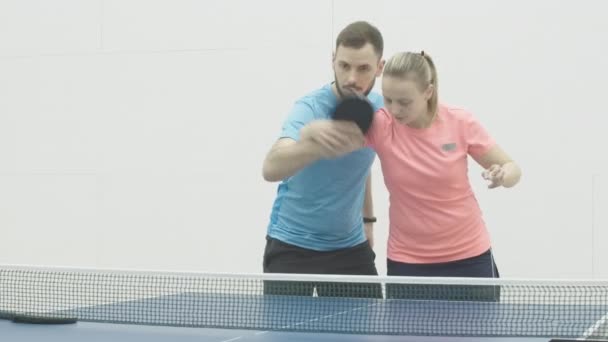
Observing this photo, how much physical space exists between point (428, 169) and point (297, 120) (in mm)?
363

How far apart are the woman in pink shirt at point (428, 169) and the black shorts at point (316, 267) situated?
261mm

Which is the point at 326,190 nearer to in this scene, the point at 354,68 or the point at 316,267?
the point at 316,267

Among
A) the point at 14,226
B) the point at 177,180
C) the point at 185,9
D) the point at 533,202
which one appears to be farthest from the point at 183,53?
the point at 533,202

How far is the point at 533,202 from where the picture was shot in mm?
4129

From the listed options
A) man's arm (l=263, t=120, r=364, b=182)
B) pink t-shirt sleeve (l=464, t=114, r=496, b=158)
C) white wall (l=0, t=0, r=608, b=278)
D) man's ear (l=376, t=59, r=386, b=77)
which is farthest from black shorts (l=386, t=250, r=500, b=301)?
white wall (l=0, t=0, r=608, b=278)

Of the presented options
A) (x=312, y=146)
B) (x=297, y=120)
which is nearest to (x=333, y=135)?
(x=312, y=146)

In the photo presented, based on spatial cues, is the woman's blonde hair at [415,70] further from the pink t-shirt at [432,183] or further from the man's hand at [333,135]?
the man's hand at [333,135]

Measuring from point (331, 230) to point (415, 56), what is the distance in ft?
1.83

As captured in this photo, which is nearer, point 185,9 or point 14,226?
point 185,9

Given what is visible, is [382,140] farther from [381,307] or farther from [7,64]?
[7,64]

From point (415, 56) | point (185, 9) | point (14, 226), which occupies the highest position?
point (185, 9)

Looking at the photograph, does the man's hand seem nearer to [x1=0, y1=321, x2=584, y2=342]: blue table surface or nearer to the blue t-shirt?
the blue t-shirt

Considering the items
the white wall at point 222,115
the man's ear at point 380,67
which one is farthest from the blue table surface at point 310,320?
the white wall at point 222,115

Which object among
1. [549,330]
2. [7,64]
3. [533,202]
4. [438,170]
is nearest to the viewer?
[549,330]
